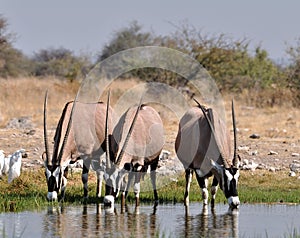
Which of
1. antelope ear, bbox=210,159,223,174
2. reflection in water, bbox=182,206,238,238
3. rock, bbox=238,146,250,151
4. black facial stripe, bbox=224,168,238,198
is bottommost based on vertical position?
reflection in water, bbox=182,206,238,238

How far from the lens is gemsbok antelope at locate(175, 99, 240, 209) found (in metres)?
9.63

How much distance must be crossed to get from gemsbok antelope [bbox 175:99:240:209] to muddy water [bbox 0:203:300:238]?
0.99ft

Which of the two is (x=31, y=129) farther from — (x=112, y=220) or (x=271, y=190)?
(x=112, y=220)

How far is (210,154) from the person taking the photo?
10.1 metres

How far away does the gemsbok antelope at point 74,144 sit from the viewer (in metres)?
10.1

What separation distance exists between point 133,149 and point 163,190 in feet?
6.07

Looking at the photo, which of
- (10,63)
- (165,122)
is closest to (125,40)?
(10,63)

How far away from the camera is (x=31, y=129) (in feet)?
61.3

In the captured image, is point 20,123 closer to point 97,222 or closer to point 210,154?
point 210,154

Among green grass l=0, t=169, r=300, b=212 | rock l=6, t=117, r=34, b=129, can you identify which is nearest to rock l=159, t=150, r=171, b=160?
green grass l=0, t=169, r=300, b=212

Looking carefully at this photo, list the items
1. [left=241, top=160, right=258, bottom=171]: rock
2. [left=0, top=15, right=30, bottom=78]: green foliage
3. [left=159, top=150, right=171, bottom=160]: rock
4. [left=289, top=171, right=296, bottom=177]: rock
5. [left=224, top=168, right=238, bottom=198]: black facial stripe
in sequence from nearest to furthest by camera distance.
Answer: [left=224, top=168, right=238, bottom=198]: black facial stripe, [left=289, top=171, right=296, bottom=177]: rock, [left=241, top=160, right=258, bottom=171]: rock, [left=159, top=150, right=171, bottom=160]: rock, [left=0, top=15, right=30, bottom=78]: green foliage

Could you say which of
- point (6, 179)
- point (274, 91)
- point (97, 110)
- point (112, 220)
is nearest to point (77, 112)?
point (97, 110)

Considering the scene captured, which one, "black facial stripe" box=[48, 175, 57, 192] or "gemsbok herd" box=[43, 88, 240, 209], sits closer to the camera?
"gemsbok herd" box=[43, 88, 240, 209]

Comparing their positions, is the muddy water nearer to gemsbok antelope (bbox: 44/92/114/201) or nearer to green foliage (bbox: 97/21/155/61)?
gemsbok antelope (bbox: 44/92/114/201)
